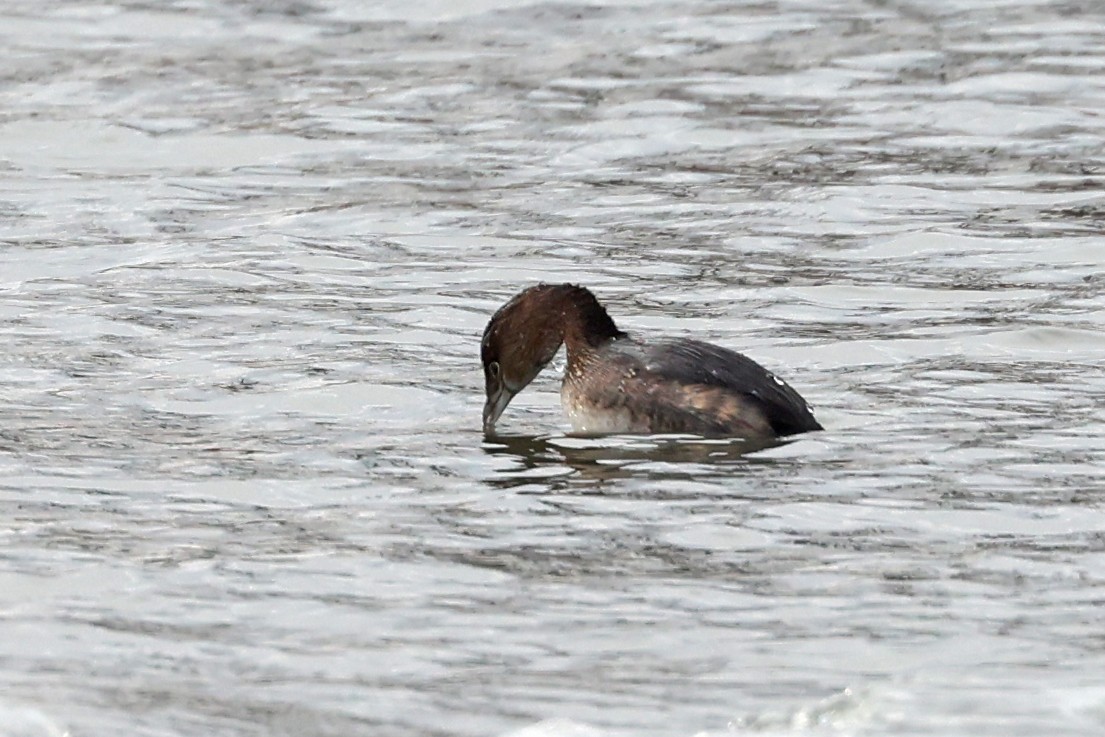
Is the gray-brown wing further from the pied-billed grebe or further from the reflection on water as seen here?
the reflection on water

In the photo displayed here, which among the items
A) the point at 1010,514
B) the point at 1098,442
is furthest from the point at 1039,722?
the point at 1098,442

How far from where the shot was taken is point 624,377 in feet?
30.8

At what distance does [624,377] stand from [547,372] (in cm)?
173

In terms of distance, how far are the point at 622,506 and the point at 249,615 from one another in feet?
5.48

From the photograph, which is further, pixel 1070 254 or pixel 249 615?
pixel 1070 254

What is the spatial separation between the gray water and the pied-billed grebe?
157mm

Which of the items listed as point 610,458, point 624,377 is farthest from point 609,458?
point 624,377

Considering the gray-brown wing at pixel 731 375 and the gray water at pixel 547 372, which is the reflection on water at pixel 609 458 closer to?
the gray water at pixel 547 372

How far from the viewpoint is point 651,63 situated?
17828mm

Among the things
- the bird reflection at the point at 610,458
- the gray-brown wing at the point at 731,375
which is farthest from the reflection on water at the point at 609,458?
the gray-brown wing at the point at 731,375

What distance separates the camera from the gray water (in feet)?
21.1

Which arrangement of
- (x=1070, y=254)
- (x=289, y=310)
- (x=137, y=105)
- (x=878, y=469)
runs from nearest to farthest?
(x=878, y=469) < (x=289, y=310) < (x=1070, y=254) < (x=137, y=105)

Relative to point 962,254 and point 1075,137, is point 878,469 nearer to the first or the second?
point 962,254

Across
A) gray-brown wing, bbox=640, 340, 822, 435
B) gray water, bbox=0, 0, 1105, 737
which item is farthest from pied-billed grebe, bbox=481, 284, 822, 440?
gray water, bbox=0, 0, 1105, 737
